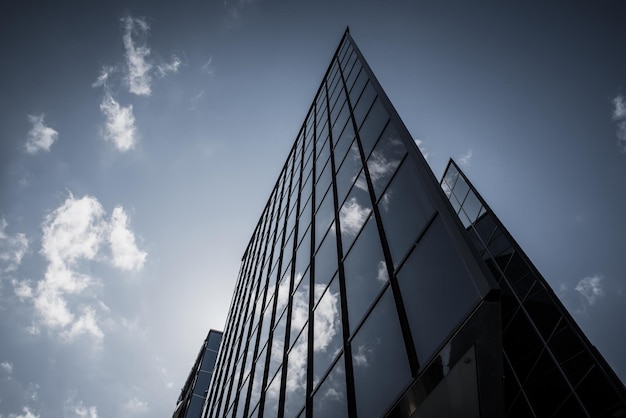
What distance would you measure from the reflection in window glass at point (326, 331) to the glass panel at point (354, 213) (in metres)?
1.00

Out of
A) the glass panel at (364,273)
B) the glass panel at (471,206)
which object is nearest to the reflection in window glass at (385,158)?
the glass panel at (364,273)

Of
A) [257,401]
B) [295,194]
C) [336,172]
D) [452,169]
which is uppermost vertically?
[452,169]

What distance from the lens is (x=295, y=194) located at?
17219mm

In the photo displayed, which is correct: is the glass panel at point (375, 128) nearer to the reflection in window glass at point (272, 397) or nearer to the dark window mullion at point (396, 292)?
the dark window mullion at point (396, 292)

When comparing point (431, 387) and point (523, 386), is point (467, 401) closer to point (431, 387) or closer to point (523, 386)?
point (431, 387)

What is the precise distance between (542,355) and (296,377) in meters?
9.82

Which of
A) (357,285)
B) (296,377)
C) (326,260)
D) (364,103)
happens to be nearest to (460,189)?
(364,103)

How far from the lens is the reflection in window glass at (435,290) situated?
3.92m

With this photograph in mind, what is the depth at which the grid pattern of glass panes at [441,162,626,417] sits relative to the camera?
36.7 feet

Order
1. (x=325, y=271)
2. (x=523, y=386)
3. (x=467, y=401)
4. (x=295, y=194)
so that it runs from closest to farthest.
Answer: (x=467, y=401)
(x=325, y=271)
(x=523, y=386)
(x=295, y=194)

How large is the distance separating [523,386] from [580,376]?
173 cm

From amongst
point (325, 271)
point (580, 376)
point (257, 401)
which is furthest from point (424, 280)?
point (580, 376)

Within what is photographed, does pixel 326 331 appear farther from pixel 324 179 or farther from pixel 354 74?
pixel 354 74

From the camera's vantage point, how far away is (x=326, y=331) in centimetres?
716
